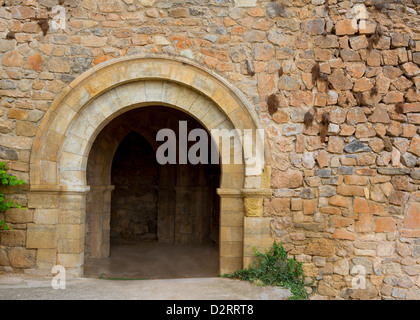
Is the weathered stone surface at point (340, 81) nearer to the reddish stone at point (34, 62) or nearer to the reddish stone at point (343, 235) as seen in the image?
the reddish stone at point (343, 235)

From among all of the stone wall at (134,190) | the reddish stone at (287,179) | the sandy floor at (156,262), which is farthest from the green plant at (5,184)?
the stone wall at (134,190)

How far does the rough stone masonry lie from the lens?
14.9ft

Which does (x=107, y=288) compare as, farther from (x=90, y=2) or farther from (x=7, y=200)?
(x=90, y=2)

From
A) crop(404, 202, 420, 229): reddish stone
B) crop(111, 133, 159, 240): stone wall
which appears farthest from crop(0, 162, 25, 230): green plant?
crop(111, 133, 159, 240): stone wall

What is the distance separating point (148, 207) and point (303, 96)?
240 inches

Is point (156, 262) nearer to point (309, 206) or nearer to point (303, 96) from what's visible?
point (309, 206)

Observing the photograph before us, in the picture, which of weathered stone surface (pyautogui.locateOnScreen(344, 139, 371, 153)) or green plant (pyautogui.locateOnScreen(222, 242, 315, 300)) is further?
weathered stone surface (pyautogui.locateOnScreen(344, 139, 371, 153))

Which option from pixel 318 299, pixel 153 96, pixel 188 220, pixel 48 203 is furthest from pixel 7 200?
pixel 188 220

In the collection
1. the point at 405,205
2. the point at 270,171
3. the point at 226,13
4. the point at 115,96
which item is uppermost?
the point at 226,13

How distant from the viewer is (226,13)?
4.76 m

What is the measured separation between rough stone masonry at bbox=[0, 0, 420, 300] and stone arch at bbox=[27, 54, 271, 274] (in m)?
0.09

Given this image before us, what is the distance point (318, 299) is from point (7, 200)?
13.2 ft

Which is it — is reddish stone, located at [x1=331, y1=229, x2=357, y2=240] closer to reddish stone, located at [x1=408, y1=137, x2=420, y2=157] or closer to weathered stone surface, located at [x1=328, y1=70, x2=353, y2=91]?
reddish stone, located at [x1=408, y1=137, x2=420, y2=157]

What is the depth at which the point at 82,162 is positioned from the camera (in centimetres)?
477
